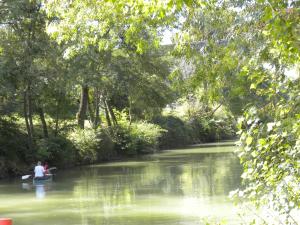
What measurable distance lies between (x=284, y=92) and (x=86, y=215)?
11773 mm

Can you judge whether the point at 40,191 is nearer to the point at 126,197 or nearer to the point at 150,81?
the point at 126,197

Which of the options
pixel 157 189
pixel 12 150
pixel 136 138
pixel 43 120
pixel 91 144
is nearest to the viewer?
pixel 157 189

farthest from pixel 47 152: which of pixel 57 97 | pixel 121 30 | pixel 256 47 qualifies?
pixel 256 47

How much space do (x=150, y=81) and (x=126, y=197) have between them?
18227 mm

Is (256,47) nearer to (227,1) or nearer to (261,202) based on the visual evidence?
(227,1)

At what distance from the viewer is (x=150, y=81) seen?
37.2 meters

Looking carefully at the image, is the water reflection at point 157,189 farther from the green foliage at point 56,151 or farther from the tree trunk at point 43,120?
the tree trunk at point 43,120

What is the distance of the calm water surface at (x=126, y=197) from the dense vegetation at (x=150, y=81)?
2.77 metres

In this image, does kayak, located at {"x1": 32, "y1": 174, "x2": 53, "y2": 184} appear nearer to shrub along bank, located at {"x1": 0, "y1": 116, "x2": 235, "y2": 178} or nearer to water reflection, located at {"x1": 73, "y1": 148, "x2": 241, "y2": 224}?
water reflection, located at {"x1": 73, "y1": 148, "x2": 241, "y2": 224}

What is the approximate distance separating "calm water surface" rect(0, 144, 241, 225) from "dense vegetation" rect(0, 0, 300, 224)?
2773 millimetres

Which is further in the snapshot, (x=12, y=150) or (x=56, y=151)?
(x=56, y=151)

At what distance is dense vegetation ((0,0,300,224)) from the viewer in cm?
538

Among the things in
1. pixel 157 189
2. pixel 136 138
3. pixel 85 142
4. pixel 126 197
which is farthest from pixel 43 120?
pixel 126 197

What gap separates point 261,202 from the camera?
575 centimetres
